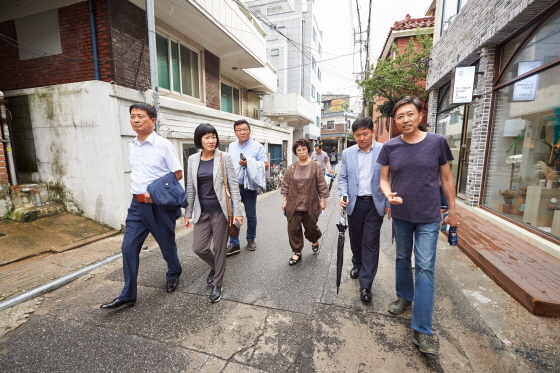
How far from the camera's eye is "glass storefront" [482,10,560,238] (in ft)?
13.6

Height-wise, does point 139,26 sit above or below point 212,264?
above

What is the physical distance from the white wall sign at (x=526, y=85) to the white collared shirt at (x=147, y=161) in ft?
19.1

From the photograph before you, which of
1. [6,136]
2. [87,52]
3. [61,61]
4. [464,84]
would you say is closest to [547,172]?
[464,84]

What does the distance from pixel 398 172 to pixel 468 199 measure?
493cm

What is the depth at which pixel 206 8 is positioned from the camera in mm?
A: 6520

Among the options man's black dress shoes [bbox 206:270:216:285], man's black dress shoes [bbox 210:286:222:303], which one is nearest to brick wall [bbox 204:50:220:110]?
man's black dress shoes [bbox 206:270:216:285]

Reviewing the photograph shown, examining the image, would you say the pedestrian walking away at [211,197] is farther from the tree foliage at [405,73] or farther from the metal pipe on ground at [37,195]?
the tree foliage at [405,73]

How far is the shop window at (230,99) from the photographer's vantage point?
37.7 feet

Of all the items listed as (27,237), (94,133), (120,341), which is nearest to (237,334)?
(120,341)

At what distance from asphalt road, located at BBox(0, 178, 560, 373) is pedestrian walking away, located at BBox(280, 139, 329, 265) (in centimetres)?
62

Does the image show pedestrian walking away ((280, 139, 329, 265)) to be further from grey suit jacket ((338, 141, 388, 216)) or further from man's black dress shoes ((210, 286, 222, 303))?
man's black dress shoes ((210, 286, 222, 303))

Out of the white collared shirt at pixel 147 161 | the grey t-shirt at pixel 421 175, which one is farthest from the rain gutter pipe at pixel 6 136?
the grey t-shirt at pixel 421 175

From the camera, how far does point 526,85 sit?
15.4 feet

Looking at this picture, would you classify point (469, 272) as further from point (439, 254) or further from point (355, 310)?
point (355, 310)
